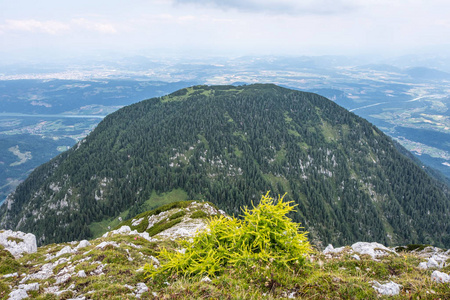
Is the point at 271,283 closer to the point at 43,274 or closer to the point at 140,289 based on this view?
the point at 140,289

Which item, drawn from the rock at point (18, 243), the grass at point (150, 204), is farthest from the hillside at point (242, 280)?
the grass at point (150, 204)

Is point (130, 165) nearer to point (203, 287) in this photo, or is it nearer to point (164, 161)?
point (164, 161)

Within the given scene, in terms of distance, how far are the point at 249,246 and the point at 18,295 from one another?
1428 cm

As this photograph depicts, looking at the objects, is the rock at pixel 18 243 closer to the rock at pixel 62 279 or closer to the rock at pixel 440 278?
the rock at pixel 62 279

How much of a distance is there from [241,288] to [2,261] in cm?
2247

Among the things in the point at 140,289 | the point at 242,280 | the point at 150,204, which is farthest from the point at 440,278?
the point at 150,204

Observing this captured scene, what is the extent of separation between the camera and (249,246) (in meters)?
11.3

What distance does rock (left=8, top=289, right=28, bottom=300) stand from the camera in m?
12.8

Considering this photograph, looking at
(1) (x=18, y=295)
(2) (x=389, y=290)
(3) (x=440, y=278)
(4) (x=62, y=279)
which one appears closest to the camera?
(2) (x=389, y=290)

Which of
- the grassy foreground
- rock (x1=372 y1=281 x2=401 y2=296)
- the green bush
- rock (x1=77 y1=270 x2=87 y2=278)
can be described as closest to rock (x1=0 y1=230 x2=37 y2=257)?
the grassy foreground

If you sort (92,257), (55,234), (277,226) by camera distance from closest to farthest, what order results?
1. (277,226)
2. (92,257)
3. (55,234)

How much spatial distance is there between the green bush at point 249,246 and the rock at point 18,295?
8389 mm

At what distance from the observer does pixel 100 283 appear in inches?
515

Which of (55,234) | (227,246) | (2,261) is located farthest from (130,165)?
(227,246)
